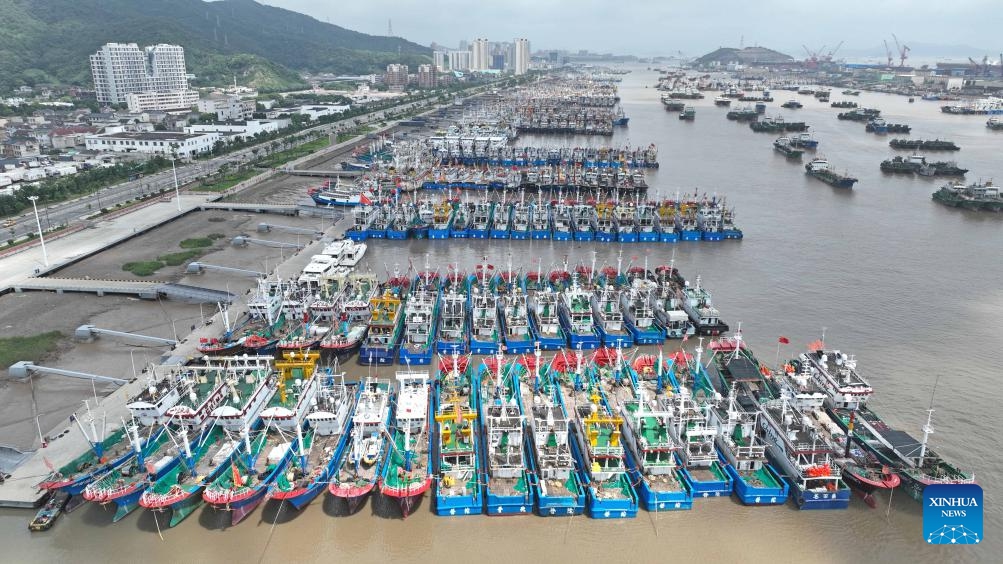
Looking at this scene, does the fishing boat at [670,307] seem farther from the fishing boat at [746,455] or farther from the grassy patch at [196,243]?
the grassy patch at [196,243]

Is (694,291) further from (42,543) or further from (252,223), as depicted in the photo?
(252,223)

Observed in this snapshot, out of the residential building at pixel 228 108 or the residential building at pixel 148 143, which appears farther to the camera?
the residential building at pixel 228 108

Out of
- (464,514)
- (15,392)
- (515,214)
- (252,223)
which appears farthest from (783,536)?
(252,223)

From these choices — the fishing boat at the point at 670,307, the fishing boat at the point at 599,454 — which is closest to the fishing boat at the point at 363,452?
the fishing boat at the point at 599,454

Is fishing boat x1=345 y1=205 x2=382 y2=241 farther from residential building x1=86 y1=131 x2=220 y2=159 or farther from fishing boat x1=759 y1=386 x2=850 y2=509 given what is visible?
residential building x1=86 y1=131 x2=220 y2=159

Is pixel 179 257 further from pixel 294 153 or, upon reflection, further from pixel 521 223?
pixel 294 153

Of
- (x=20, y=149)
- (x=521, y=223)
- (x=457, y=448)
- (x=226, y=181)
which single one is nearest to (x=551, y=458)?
(x=457, y=448)

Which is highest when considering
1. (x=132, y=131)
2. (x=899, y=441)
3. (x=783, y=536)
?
→ (x=132, y=131)

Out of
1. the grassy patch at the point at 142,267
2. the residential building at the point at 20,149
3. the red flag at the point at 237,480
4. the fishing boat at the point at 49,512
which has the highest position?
the residential building at the point at 20,149
